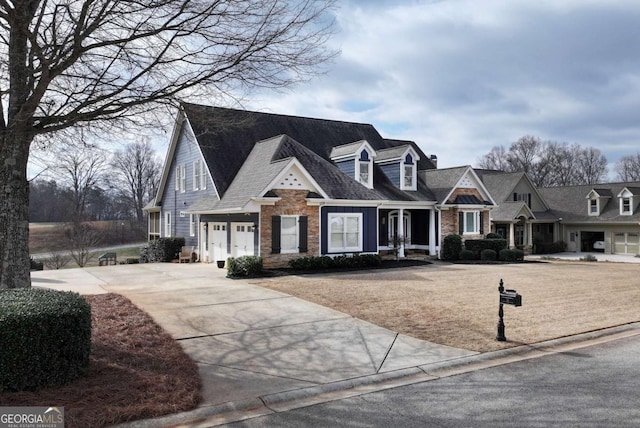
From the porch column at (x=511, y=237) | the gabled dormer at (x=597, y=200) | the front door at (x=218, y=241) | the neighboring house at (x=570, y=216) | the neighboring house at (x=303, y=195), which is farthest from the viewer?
the gabled dormer at (x=597, y=200)

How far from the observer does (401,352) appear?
7590 mm

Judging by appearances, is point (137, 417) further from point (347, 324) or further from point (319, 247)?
point (319, 247)

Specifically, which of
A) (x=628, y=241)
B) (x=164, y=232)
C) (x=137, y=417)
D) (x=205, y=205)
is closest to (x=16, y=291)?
(x=137, y=417)

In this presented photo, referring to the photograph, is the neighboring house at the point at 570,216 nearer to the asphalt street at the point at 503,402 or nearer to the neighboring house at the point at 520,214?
the neighboring house at the point at 520,214

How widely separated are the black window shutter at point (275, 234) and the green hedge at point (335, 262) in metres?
0.85

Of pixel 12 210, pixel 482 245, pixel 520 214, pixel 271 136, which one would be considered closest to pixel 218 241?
pixel 271 136

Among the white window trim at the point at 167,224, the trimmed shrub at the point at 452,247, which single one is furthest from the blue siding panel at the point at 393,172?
the white window trim at the point at 167,224

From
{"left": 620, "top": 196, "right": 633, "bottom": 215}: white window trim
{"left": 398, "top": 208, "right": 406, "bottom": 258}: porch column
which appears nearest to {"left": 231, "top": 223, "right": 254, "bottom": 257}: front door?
A: {"left": 398, "top": 208, "right": 406, "bottom": 258}: porch column

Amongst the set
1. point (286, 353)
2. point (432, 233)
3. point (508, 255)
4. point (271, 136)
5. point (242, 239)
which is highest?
point (271, 136)

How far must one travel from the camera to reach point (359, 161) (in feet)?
78.6

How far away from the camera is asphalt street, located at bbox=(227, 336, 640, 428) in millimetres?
5016

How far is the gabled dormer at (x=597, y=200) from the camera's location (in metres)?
37.4

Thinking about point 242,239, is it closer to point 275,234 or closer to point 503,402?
point 275,234

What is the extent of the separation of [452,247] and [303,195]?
10.3m
